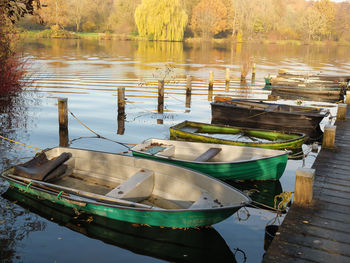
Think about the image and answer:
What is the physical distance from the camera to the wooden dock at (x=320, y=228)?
250 inches

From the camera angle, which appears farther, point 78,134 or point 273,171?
point 78,134

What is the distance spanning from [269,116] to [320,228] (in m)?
11.4

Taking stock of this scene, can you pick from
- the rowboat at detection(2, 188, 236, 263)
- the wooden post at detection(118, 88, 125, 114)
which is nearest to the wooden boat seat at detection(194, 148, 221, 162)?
the rowboat at detection(2, 188, 236, 263)

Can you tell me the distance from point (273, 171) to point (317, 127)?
7451mm

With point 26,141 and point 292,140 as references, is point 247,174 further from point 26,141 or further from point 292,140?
point 26,141

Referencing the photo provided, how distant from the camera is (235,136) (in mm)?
15094

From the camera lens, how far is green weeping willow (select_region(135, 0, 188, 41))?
254ft

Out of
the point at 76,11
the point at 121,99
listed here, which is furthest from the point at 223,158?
the point at 76,11

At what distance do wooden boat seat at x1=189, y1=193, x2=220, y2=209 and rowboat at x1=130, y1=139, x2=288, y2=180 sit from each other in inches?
93.7

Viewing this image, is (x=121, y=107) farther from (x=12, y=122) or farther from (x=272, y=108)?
(x=272, y=108)

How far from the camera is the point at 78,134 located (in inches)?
668

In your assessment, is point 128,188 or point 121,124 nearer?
point 128,188

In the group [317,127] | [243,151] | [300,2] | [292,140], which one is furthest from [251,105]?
[300,2]

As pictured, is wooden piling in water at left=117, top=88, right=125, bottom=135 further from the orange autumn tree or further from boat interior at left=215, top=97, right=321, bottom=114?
the orange autumn tree
